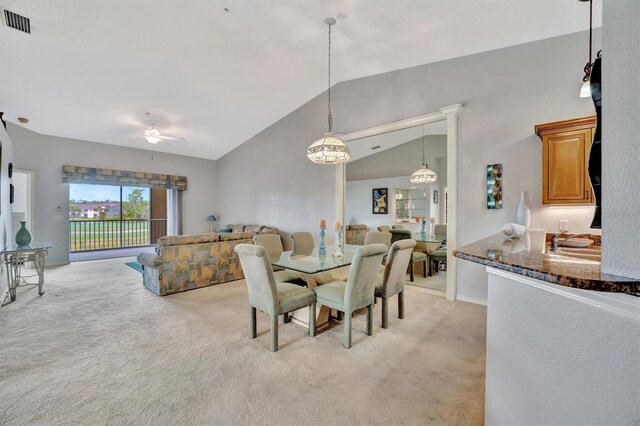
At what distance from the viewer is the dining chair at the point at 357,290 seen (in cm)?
236

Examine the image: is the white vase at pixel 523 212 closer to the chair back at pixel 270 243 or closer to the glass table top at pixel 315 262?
the glass table top at pixel 315 262

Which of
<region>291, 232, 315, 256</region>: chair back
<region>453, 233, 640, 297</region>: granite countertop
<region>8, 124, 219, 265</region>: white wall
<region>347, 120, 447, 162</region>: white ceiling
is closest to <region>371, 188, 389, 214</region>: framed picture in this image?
<region>347, 120, 447, 162</region>: white ceiling

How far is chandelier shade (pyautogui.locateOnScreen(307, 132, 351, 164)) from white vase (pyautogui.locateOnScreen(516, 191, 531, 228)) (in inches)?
82.8

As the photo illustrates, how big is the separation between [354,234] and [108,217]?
8.17 m

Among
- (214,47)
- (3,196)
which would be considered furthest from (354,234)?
(3,196)

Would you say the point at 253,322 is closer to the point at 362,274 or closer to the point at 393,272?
the point at 362,274

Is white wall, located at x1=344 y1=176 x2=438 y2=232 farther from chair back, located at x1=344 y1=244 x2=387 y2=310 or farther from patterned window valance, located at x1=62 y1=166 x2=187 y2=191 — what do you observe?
patterned window valance, located at x1=62 y1=166 x2=187 y2=191

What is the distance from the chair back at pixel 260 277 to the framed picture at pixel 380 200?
9.89 ft

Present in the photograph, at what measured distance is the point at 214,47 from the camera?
155 inches

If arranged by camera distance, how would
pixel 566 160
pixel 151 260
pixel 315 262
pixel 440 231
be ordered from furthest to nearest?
pixel 440 231, pixel 151 260, pixel 315 262, pixel 566 160

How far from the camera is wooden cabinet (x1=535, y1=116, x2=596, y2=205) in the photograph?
2.64 metres

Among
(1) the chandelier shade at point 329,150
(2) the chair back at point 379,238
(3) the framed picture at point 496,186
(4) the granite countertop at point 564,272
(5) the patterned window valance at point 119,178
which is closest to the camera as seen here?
(4) the granite countertop at point 564,272

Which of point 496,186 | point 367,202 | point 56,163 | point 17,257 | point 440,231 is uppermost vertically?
point 56,163

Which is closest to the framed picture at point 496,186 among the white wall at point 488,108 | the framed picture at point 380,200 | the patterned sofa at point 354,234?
the white wall at point 488,108
